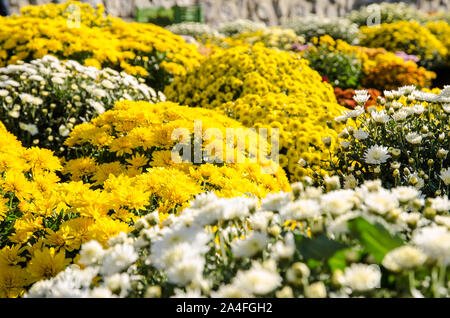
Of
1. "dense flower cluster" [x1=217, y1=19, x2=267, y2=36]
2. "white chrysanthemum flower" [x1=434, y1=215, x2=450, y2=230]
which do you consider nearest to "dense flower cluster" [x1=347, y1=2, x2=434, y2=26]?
"dense flower cluster" [x1=217, y1=19, x2=267, y2=36]

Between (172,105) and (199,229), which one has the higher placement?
(199,229)

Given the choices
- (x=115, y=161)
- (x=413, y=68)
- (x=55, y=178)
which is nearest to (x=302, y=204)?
(x=55, y=178)

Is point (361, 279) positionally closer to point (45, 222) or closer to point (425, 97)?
point (45, 222)

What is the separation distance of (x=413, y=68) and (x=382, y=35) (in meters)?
4.29

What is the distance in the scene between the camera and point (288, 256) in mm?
1136

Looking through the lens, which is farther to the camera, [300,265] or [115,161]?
[115,161]

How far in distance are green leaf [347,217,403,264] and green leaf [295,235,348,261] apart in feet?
0.19

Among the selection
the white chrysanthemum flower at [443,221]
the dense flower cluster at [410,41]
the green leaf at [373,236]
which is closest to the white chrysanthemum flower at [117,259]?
the green leaf at [373,236]

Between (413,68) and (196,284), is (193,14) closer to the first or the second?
(413,68)

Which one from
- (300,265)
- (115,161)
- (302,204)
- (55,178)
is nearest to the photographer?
(300,265)

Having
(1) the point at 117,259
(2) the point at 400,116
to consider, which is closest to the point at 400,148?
(2) the point at 400,116

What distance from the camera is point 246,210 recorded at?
52.7 inches

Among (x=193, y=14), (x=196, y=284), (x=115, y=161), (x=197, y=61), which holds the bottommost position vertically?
(x=193, y=14)

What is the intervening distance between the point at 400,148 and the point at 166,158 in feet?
4.26
